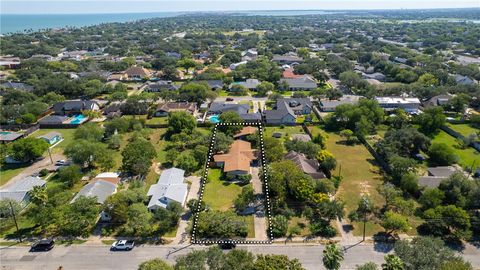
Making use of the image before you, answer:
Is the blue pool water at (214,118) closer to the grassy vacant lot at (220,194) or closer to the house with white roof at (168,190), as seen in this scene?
the grassy vacant lot at (220,194)

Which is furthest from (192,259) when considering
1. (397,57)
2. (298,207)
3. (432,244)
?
(397,57)

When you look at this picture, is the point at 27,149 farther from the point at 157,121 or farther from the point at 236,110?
the point at 236,110

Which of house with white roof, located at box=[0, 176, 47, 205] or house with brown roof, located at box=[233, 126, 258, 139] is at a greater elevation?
house with brown roof, located at box=[233, 126, 258, 139]

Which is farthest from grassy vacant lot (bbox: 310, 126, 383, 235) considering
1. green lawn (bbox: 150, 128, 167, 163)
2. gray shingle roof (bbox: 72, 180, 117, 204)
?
gray shingle roof (bbox: 72, 180, 117, 204)

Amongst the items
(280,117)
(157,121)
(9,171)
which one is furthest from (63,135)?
(280,117)

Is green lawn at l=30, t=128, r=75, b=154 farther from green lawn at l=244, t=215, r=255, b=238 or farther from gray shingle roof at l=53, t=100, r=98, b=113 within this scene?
green lawn at l=244, t=215, r=255, b=238

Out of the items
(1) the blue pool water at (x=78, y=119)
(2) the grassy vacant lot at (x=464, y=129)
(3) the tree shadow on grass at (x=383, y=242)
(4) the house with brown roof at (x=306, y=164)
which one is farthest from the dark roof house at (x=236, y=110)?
(2) the grassy vacant lot at (x=464, y=129)
